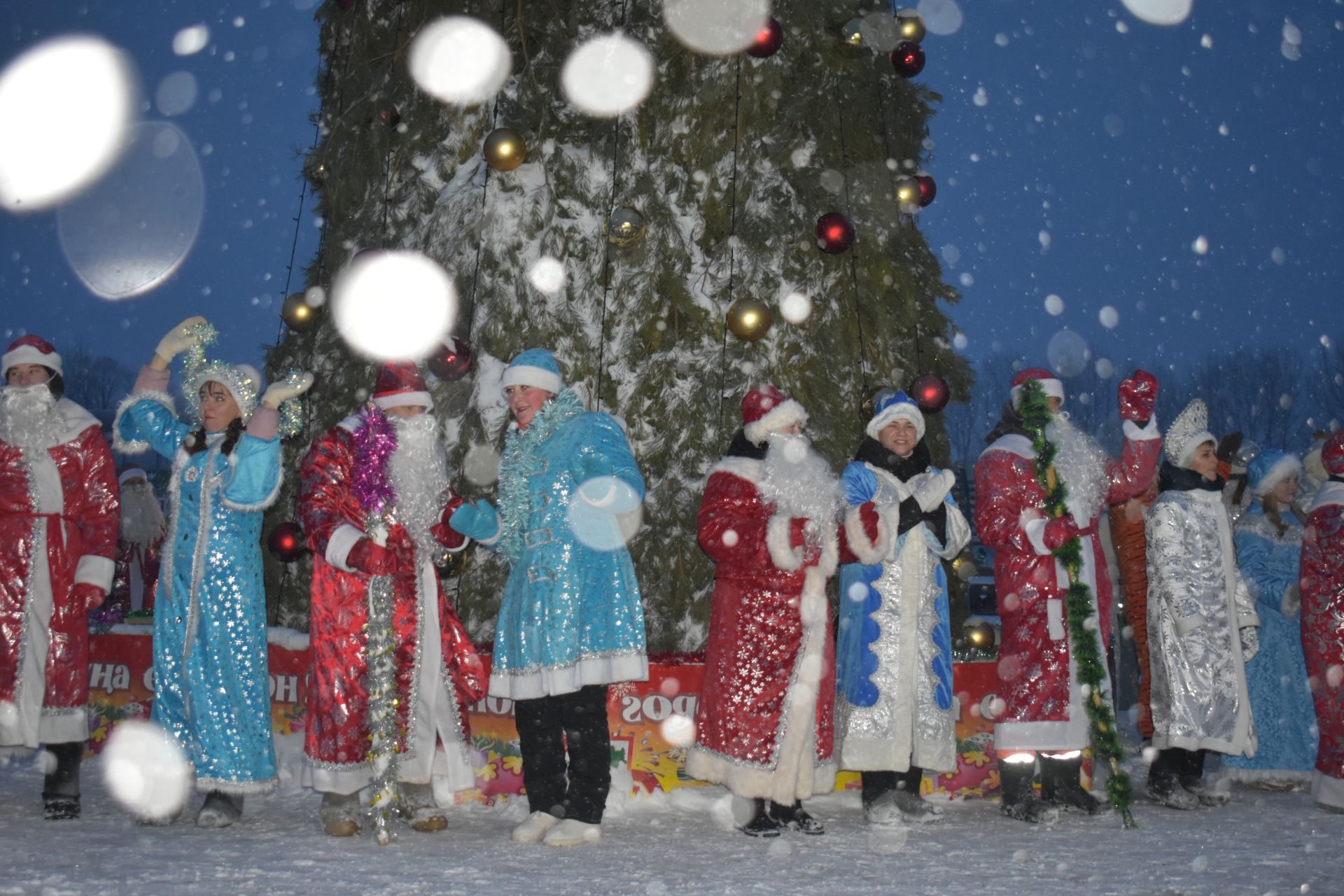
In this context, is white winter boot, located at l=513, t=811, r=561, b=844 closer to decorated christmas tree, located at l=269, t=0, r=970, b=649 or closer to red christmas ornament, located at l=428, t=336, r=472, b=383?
decorated christmas tree, located at l=269, t=0, r=970, b=649

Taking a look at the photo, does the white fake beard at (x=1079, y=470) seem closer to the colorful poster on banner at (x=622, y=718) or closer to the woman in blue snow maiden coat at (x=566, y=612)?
the colorful poster on banner at (x=622, y=718)

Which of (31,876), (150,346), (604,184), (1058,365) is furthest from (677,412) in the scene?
(150,346)

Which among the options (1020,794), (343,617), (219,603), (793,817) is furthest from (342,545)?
(1020,794)

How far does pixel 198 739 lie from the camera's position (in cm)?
474

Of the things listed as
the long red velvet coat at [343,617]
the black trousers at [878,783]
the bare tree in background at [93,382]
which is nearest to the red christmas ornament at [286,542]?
the long red velvet coat at [343,617]

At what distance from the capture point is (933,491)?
16.6 feet

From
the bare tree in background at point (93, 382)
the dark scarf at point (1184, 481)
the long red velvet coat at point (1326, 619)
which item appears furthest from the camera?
the bare tree in background at point (93, 382)

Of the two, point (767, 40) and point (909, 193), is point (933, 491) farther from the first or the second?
point (767, 40)

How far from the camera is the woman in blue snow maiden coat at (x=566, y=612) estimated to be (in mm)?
4594

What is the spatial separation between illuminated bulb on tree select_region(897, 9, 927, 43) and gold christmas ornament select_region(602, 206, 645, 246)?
83.6 inches

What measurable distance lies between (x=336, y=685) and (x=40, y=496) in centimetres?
170

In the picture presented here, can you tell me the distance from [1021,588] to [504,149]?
349 centimetres

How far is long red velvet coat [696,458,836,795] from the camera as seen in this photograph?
478cm

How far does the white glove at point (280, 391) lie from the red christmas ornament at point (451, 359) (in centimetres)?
120
